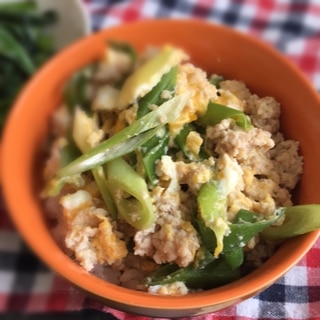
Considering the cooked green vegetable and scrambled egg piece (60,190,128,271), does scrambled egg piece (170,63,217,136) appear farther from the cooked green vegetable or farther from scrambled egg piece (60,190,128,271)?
the cooked green vegetable

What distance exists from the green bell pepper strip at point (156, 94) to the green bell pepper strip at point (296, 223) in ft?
0.55

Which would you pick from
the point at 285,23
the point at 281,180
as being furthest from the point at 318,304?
the point at 285,23

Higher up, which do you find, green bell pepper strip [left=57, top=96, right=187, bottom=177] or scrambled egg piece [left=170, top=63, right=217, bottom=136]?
scrambled egg piece [left=170, top=63, right=217, bottom=136]

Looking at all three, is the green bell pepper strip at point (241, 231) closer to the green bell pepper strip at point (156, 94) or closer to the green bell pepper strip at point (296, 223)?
the green bell pepper strip at point (296, 223)

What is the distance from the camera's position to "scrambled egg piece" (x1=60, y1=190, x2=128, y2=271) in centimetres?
59

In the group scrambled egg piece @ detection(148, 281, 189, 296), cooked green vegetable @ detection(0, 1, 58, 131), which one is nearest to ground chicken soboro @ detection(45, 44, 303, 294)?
scrambled egg piece @ detection(148, 281, 189, 296)

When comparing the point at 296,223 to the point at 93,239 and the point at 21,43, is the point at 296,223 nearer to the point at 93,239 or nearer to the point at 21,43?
the point at 93,239

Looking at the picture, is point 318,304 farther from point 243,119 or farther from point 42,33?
point 42,33

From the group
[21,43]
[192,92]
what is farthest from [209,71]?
[21,43]

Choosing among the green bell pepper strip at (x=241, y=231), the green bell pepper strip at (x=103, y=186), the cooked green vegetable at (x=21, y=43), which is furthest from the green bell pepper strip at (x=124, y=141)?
the cooked green vegetable at (x=21, y=43)

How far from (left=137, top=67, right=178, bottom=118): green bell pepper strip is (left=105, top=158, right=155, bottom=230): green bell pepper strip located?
0.06 meters

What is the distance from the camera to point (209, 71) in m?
0.73

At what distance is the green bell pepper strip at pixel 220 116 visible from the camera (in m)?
0.62

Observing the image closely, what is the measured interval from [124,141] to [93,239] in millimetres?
98
